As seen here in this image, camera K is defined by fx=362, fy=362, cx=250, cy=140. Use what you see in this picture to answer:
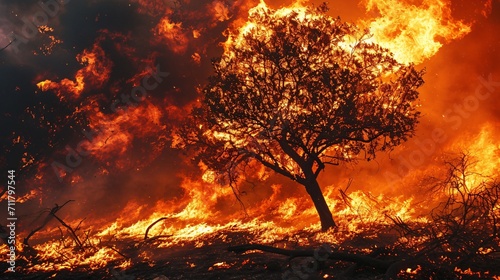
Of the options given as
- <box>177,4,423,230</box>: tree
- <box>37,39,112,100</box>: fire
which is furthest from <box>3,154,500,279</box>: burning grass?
<box>37,39,112,100</box>: fire

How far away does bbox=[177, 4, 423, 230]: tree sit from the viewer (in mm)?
16547

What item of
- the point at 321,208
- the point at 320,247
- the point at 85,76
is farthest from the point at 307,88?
the point at 85,76

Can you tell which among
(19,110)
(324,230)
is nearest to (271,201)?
(324,230)

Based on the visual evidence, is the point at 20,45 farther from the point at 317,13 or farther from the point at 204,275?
the point at 204,275

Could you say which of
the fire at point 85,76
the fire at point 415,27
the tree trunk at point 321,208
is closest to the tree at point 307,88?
the tree trunk at point 321,208

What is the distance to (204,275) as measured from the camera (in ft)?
42.8

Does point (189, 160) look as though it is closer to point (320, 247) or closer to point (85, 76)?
point (85, 76)

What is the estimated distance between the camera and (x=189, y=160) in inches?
1293

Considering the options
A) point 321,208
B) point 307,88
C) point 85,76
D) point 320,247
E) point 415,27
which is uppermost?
point 85,76

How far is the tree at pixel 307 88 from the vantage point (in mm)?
16547

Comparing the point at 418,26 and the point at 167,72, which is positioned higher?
the point at 167,72

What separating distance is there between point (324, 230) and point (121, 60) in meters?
27.5

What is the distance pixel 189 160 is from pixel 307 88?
1858 centimetres

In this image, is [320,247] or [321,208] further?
[321,208]
